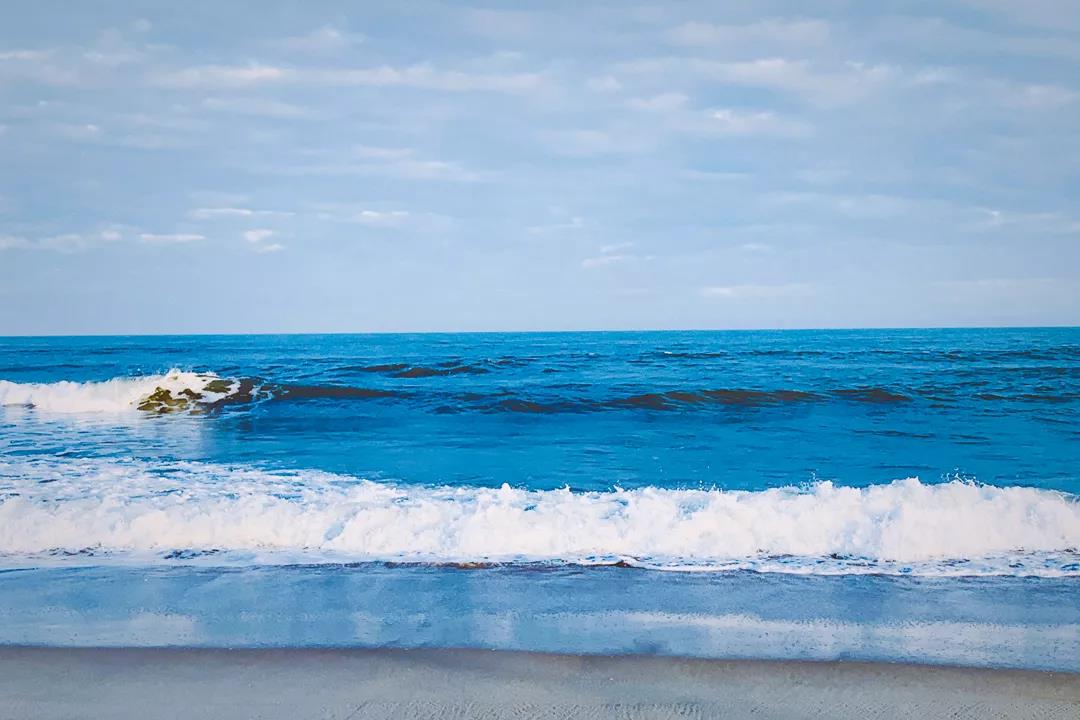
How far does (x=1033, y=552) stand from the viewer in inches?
248

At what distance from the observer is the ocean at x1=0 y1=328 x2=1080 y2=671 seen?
15.1 feet

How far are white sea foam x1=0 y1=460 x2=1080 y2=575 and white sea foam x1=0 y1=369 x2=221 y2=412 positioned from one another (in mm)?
13231

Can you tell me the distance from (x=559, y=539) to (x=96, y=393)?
1905 cm

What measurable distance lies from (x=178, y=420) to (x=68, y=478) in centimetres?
794

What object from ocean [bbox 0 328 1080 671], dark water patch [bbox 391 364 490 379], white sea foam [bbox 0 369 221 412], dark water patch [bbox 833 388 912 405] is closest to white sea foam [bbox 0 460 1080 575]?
ocean [bbox 0 328 1080 671]

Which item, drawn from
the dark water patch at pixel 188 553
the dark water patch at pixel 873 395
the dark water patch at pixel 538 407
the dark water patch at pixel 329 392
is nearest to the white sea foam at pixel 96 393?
the dark water patch at pixel 329 392

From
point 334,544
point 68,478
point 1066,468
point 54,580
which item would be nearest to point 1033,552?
point 1066,468

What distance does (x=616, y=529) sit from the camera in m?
6.80

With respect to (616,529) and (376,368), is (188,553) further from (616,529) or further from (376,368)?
(376,368)

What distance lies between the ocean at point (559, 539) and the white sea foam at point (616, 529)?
0.03 meters

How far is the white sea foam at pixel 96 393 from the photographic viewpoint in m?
19.7

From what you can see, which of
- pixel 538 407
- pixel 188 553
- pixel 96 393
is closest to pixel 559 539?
pixel 188 553

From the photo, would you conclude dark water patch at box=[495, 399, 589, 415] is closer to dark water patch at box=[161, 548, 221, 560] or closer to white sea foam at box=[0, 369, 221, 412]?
white sea foam at box=[0, 369, 221, 412]

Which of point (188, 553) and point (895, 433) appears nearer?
point (188, 553)
